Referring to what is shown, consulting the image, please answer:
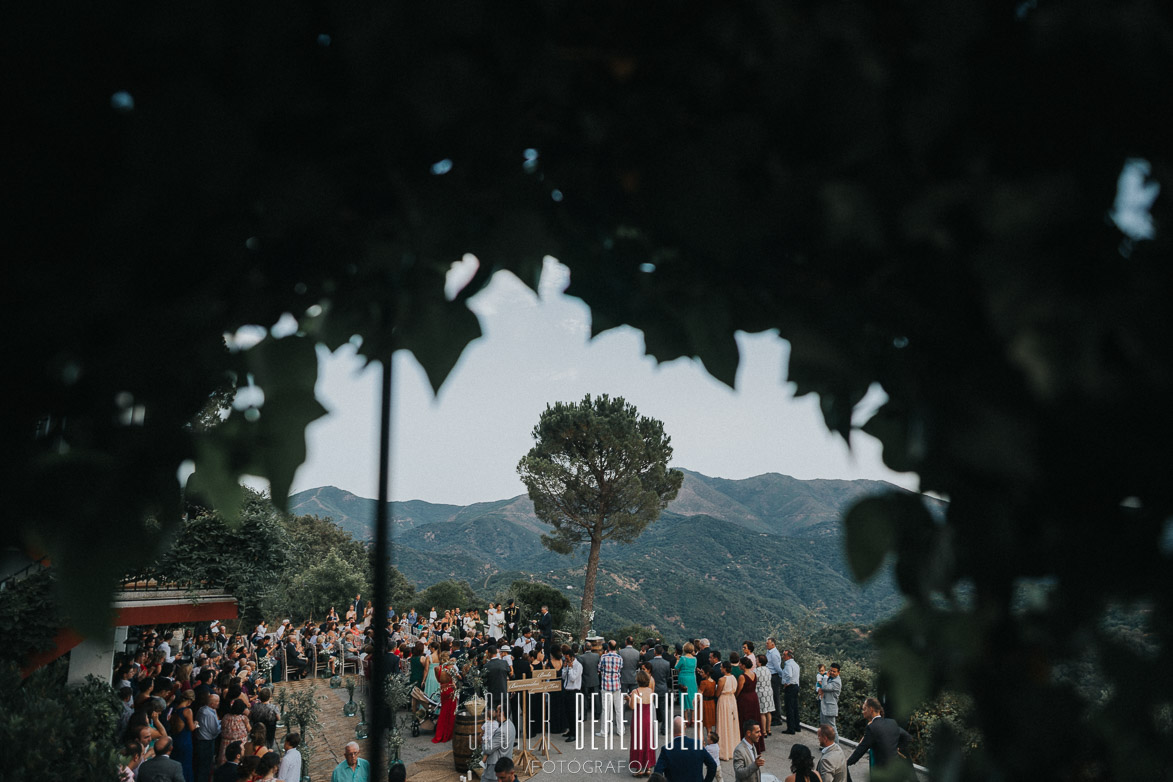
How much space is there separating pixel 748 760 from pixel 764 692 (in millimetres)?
4426

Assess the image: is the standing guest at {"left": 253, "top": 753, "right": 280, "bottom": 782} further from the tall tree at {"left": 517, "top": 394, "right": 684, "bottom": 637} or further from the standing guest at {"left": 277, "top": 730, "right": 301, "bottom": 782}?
the tall tree at {"left": 517, "top": 394, "right": 684, "bottom": 637}

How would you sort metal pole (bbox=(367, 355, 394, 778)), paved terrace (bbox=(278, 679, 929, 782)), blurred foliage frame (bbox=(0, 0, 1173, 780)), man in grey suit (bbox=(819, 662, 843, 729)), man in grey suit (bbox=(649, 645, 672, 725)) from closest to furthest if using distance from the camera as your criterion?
blurred foliage frame (bbox=(0, 0, 1173, 780)), metal pole (bbox=(367, 355, 394, 778)), paved terrace (bbox=(278, 679, 929, 782)), man in grey suit (bbox=(649, 645, 672, 725)), man in grey suit (bbox=(819, 662, 843, 729))

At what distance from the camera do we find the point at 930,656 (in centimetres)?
54

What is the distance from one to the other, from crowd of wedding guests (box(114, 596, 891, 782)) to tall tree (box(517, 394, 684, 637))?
1140 cm

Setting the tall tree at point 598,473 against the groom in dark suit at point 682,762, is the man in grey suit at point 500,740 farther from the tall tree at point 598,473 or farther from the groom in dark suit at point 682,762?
the tall tree at point 598,473

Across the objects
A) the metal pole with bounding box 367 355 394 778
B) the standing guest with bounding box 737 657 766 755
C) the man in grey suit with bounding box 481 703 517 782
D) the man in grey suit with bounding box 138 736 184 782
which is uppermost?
the metal pole with bounding box 367 355 394 778

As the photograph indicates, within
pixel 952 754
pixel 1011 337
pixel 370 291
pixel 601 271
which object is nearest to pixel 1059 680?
pixel 952 754

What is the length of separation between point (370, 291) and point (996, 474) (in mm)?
679

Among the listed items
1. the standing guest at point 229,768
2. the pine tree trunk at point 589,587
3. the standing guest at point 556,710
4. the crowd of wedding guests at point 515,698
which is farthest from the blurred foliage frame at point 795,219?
the pine tree trunk at point 589,587

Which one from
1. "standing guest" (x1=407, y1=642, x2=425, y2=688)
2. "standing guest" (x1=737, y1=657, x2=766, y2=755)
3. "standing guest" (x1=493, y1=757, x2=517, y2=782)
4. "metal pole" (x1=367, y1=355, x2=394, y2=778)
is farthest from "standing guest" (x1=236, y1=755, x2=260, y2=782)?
"standing guest" (x1=407, y1=642, x2=425, y2=688)

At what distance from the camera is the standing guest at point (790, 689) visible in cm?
1038

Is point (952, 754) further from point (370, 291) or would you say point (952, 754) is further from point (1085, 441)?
point (370, 291)

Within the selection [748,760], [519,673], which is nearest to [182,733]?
[519,673]

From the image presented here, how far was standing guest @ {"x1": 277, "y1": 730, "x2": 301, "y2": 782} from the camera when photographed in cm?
607
